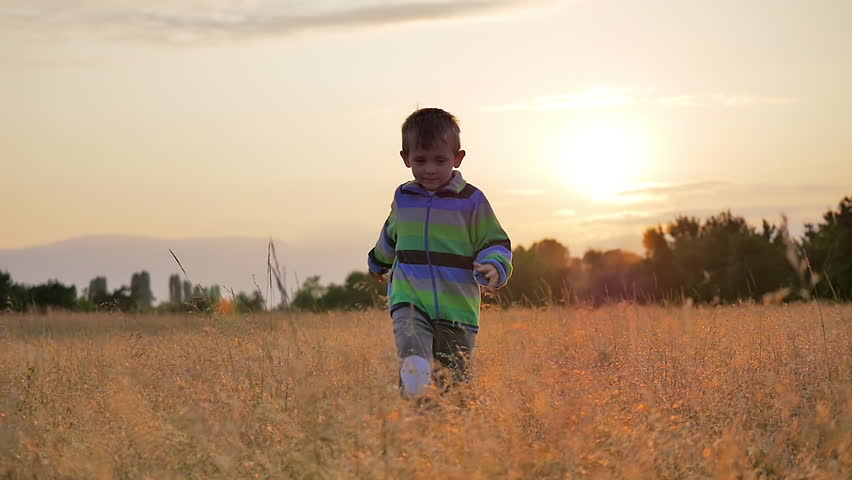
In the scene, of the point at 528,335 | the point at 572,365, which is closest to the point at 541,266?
the point at 528,335

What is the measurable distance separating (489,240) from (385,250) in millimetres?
687

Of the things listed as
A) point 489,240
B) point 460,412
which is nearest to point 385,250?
point 489,240

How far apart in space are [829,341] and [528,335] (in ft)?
8.56

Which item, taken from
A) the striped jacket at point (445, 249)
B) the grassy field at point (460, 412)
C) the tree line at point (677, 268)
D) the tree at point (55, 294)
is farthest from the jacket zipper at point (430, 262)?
the tree at point (55, 294)

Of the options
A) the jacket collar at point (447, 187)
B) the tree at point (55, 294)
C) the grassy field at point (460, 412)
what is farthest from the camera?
the tree at point (55, 294)

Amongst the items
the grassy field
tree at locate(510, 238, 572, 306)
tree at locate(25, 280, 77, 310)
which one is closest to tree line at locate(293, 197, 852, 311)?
tree at locate(510, 238, 572, 306)

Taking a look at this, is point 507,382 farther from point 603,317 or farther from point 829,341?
point 603,317

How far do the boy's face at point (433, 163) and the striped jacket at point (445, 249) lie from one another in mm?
67

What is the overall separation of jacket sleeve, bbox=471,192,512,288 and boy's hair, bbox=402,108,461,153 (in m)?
0.37

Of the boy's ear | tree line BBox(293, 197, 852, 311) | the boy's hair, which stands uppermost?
the boy's hair

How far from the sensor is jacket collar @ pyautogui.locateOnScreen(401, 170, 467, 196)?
5047 mm

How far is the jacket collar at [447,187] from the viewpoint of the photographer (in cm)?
505

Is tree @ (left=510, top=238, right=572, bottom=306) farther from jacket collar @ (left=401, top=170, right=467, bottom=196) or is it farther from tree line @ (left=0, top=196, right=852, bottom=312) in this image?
jacket collar @ (left=401, top=170, right=467, bottom=196)

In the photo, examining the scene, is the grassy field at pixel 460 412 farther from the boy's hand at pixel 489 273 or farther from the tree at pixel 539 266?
the tree at pixel 539 266
